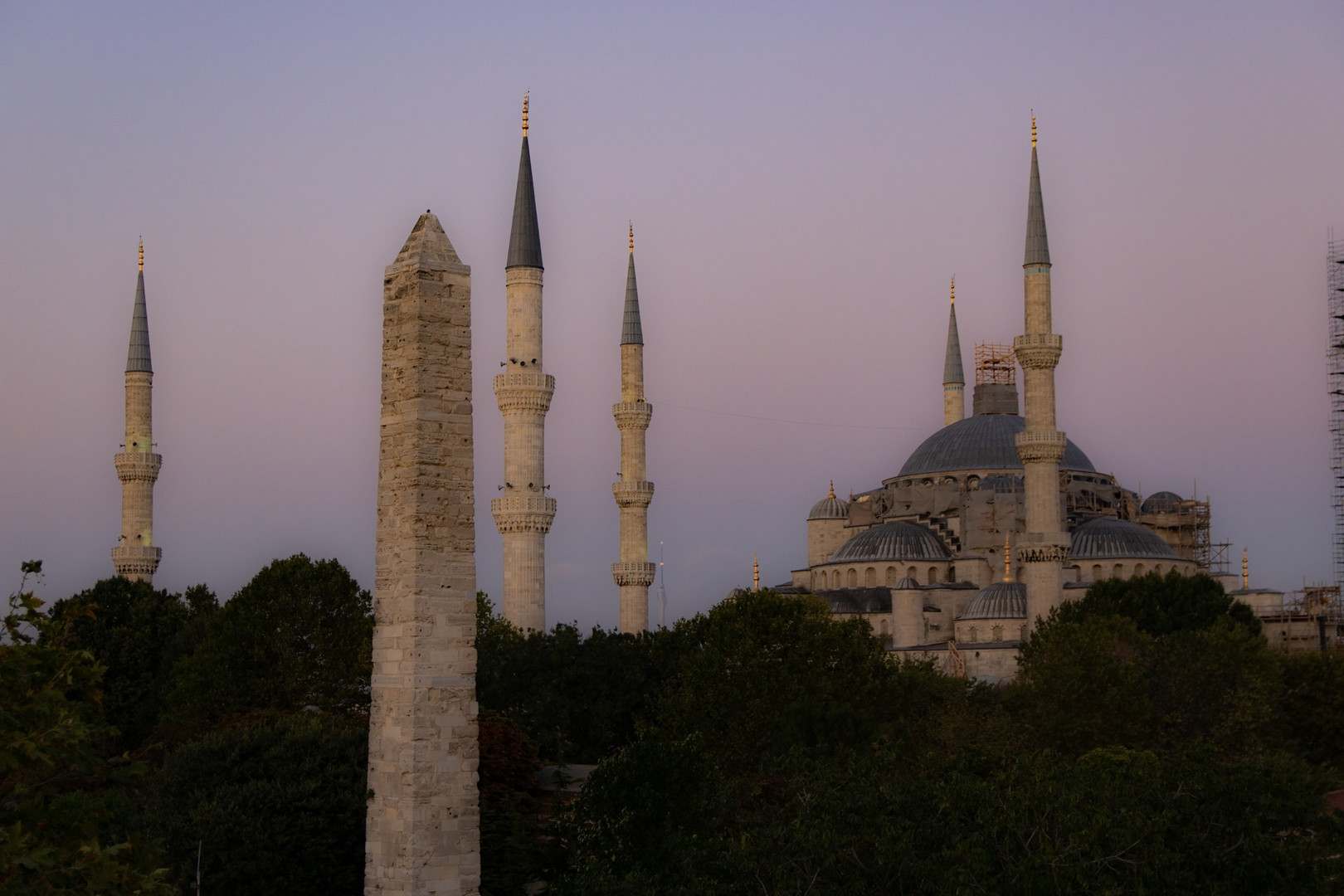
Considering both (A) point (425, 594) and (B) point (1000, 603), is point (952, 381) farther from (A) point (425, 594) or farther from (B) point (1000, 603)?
(A) point (425, 594)

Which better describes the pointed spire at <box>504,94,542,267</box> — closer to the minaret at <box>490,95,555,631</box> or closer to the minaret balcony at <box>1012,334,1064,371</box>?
the minaret at <box>490,95,555,631</box>

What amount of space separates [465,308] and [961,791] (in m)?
6.83

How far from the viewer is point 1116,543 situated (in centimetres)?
5484

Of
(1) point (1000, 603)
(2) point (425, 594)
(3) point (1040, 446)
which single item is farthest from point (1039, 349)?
(2) point (425, 594)

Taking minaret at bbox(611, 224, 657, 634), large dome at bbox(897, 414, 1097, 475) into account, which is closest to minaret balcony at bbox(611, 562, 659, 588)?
minaret at bbox(611, 224, 657, 634)

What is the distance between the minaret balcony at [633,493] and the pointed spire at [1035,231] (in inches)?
479

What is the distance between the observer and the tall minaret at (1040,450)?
137ft

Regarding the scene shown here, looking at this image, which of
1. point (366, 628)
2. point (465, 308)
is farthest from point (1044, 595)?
point (465, 308)

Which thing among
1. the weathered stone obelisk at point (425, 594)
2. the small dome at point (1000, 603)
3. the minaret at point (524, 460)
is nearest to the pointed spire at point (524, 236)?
the minaret at point (524, 460)

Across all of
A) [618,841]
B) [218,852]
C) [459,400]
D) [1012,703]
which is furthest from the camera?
[1012,703]

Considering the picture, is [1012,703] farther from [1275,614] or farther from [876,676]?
[1275,614]

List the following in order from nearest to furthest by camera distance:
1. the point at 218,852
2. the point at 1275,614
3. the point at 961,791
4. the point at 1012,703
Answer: the point at 961,791, the point at 218,852, the point at 1012,703, the point at 1275,614

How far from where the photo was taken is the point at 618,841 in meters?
17.1

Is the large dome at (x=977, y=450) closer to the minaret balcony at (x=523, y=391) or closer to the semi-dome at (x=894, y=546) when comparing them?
the semi-dome at (x=894, y=546)
